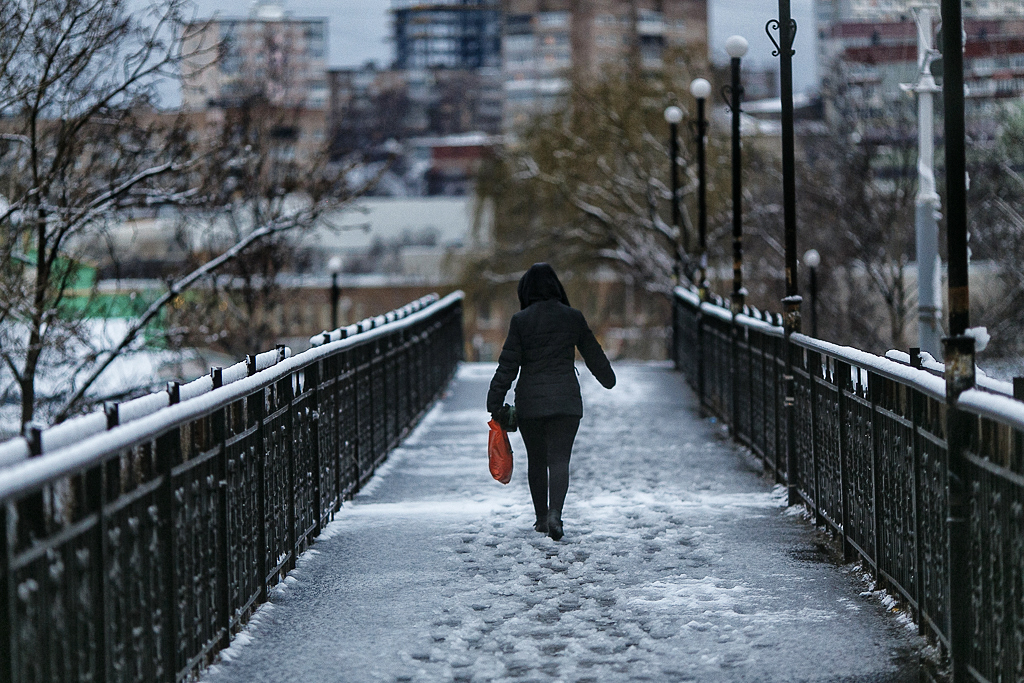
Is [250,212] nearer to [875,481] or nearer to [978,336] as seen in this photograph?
[875,481]

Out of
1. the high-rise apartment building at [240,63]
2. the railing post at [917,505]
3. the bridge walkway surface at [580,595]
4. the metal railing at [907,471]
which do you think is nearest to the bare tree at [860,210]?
the high-rise apartment building at [240,63]

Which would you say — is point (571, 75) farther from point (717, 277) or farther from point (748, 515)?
point (748, 515)

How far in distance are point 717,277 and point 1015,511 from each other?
3894cm

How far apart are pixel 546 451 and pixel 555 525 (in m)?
0.54

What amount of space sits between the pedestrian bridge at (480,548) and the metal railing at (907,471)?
0.02 m

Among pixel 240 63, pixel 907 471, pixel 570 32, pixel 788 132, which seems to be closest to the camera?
pixel 907 471

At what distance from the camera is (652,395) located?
2072cm

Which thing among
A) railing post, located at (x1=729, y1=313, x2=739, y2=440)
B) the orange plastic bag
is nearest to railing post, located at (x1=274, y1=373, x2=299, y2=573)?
the orange plastic bag

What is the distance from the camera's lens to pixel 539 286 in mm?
9547

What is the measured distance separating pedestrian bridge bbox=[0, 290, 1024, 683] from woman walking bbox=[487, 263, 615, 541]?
1.36ft

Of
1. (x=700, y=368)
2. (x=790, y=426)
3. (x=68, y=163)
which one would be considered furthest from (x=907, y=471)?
(x=68, y=163)

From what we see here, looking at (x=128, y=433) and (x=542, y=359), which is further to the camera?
(x=542, y=359)

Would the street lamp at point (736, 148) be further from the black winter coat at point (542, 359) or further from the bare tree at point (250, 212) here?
the black winter coat at point (542, 359)

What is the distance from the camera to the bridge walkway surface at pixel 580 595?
6227mm
